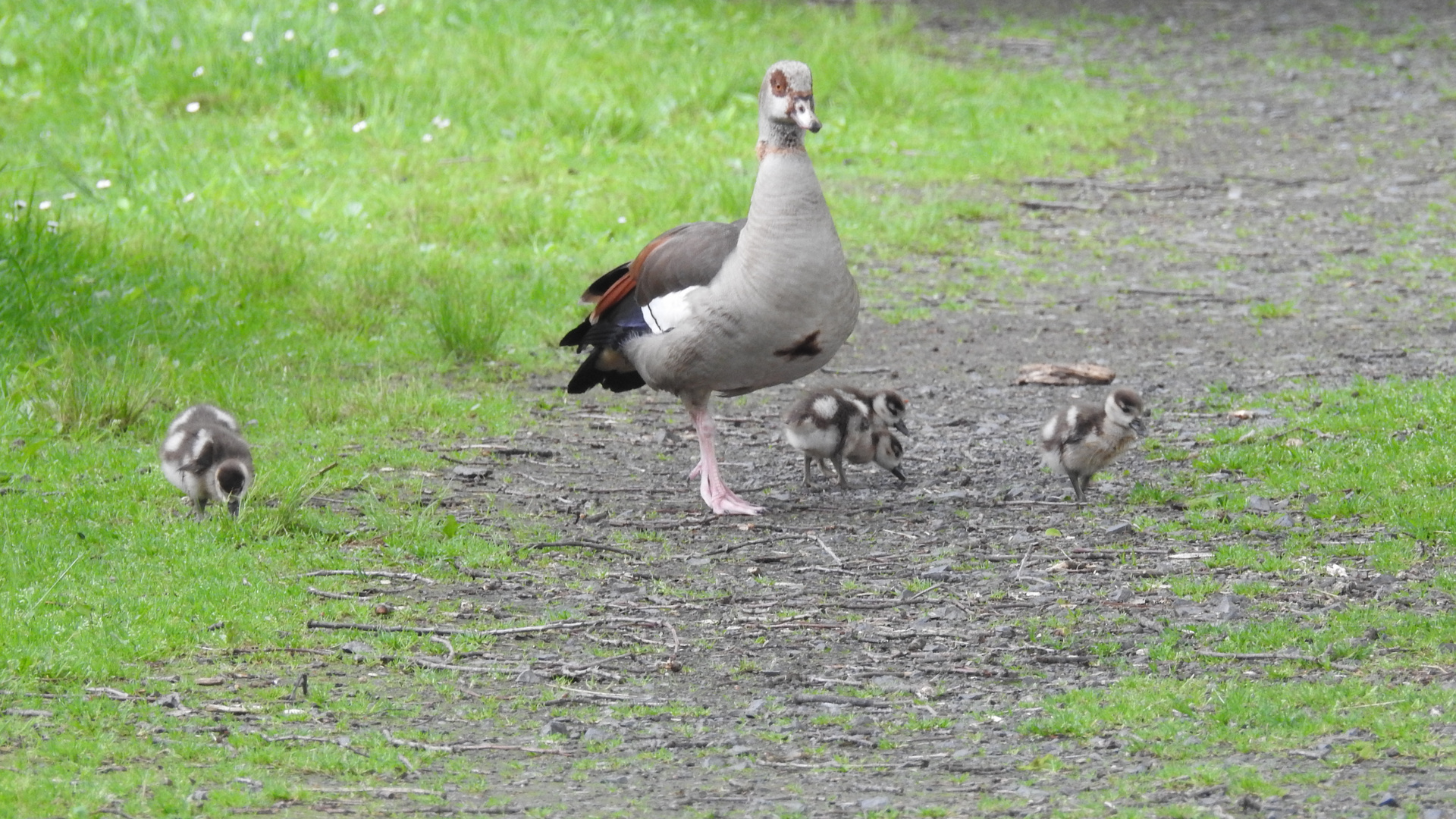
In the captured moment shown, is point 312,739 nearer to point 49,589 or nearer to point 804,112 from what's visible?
point 49,589

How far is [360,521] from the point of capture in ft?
24.0

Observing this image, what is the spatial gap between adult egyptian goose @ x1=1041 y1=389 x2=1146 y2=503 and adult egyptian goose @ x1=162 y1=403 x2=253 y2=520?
3.54 m

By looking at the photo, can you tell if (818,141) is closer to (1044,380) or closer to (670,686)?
(1044,380)

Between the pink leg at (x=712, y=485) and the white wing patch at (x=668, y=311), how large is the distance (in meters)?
0.48

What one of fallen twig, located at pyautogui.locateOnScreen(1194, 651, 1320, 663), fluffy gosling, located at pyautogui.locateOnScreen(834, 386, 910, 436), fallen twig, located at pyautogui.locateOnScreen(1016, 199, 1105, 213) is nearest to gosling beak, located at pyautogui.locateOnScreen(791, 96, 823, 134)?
fluffy gosling, located at pyautogui.locateOnScreen(834, 386, 910, 436)

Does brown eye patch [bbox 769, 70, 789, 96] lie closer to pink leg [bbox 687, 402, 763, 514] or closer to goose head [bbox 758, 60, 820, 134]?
goose head [bbox 758, 60, 820, 134]

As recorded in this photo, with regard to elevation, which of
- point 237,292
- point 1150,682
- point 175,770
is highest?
point 1150,682

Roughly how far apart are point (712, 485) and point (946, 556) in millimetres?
1249

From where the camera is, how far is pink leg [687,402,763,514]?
763 centimetres

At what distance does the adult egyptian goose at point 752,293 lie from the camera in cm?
711

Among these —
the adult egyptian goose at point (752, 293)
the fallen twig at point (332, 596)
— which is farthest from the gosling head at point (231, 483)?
the adult egyptian goose at point (752, 293)

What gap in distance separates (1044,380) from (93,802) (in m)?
6.43

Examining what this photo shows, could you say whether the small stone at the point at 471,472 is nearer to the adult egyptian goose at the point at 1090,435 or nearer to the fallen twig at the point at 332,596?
the fallen twig at the point at 332,596

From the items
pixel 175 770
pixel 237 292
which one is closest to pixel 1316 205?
pixel 237 292
